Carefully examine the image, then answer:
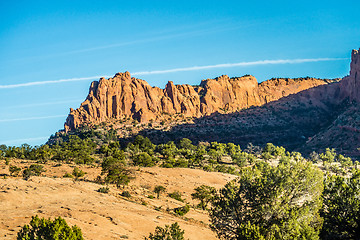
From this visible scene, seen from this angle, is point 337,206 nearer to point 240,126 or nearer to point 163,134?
point 163,134

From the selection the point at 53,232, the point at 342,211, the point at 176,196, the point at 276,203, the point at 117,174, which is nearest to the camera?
the point at 53,232

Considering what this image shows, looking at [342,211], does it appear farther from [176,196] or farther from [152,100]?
[152,100]

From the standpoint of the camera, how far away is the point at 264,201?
19734mm

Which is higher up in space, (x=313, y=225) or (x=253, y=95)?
(x=253, y=95)

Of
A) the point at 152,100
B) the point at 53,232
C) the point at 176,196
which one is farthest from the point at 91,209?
the point at 152,100

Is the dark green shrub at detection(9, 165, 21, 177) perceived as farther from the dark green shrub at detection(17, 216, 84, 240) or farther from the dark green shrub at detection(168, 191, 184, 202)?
the dark green shrub at detection(17, 216, 84, 240)

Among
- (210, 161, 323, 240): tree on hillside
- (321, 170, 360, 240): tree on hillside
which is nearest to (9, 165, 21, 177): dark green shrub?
(210, 161, 323, 240): tree on hillside

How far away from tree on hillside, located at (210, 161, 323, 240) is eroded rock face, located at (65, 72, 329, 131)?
141m

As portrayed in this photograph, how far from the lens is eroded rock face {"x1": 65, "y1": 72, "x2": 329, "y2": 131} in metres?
164

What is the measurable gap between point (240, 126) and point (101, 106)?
71.8 meters

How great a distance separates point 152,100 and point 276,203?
521ft

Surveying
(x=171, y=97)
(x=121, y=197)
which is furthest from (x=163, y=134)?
(x=121, y=197)

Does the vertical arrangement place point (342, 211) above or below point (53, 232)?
below

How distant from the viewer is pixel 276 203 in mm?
19266
